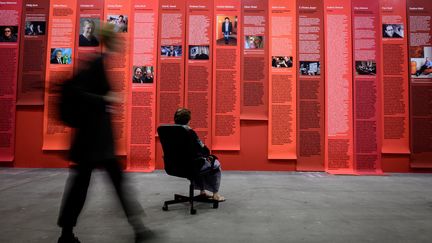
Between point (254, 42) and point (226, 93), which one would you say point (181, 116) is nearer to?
point (226, 93)

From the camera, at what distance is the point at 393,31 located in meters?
6.03

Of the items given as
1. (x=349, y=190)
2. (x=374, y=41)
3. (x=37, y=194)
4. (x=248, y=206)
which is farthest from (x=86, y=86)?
(x=374, y=41)

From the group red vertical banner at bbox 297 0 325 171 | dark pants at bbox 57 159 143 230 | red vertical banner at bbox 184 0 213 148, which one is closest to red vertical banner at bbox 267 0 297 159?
red vertical banner at bbox 297 0 325 171

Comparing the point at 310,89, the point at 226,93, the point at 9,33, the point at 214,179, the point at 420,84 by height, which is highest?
the point at 9,33

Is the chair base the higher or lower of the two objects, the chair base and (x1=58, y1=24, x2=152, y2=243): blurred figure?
the lower

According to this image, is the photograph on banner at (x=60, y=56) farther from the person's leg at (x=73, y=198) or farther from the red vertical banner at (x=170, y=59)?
the person's leg at (x=73, y=198)

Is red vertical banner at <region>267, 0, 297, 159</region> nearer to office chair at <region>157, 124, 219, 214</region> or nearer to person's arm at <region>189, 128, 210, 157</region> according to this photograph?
person's arm at <region>189, 128, 210, 157</region>

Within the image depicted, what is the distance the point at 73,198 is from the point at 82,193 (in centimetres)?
6

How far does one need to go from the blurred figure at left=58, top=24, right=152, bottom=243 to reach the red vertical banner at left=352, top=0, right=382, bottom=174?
490cm

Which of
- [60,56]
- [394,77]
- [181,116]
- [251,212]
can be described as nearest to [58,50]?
[60,56]

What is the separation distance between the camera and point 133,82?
5.98m

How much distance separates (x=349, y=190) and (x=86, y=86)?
370cm

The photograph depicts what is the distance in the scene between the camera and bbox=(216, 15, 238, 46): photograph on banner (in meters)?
6.00

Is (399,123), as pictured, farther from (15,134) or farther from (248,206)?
(15,134)
